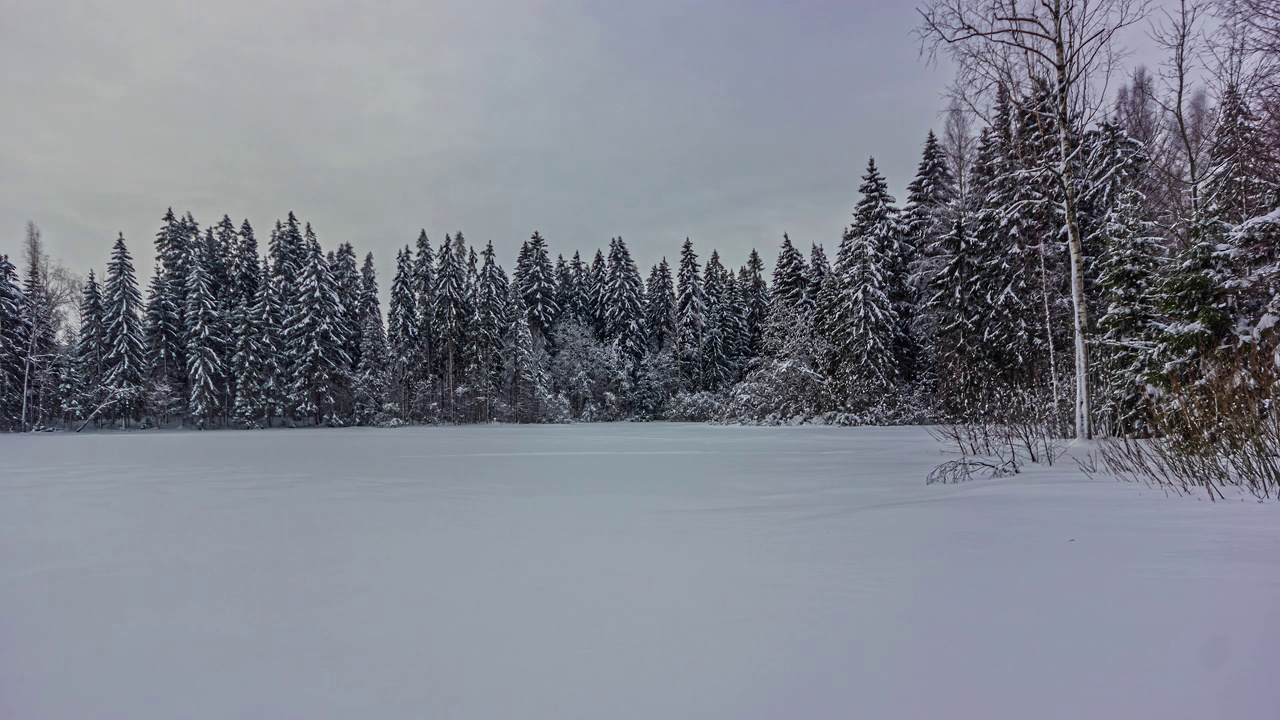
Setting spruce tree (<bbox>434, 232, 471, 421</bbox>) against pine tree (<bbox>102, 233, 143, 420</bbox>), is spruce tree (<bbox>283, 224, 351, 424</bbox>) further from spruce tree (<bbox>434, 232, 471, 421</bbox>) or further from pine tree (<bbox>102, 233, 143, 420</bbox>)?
pine tree (<bbox>102, 233, 143, 420</bbox>)

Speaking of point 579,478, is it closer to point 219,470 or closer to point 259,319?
point 219,470

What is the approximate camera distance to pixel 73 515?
4965 millimetres

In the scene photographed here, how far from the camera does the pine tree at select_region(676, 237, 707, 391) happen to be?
140ft

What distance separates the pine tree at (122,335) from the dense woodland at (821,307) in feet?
0.43

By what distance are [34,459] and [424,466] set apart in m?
8.02

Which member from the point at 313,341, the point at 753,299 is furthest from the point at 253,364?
the point at 753,299

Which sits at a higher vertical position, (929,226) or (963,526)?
(929,226)

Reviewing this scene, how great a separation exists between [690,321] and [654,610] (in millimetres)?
41023

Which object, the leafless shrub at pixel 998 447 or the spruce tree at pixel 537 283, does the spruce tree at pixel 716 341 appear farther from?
the leafless shrub at pixel 998 447

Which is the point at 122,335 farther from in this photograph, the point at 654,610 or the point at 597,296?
the point at 654,610

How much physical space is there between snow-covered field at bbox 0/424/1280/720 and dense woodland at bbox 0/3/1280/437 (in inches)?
233

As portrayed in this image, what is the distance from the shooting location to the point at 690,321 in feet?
141

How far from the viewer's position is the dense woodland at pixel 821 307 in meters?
10.2

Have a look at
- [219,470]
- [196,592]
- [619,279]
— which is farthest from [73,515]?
[619,279]
